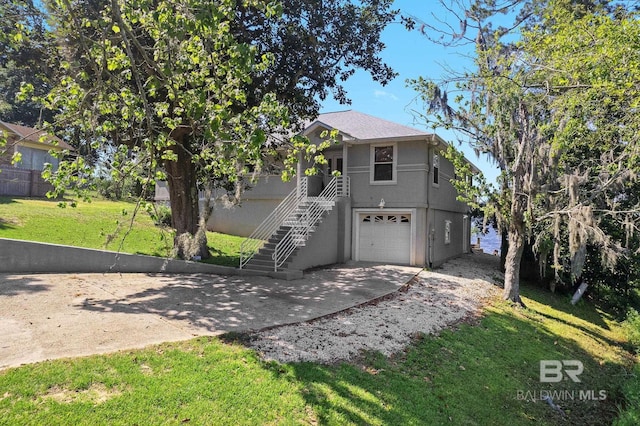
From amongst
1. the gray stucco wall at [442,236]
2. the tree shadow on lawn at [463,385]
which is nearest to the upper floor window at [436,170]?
the gray stucco wall at [442,236]

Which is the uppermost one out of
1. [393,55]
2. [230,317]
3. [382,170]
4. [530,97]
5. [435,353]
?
[393,55]

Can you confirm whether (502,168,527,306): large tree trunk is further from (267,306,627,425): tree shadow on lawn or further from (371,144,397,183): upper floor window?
(371,144,397,183): upper floor window

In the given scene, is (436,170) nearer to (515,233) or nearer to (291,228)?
(515,233)

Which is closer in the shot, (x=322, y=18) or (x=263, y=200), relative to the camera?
(x=322, y=18)

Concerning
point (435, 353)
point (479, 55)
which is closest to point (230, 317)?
point (435, 353)

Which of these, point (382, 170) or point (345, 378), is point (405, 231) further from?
point (345, 378)

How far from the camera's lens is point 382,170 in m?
Answer: 15.4

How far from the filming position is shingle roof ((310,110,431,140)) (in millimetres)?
14945

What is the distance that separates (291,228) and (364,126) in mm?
6508

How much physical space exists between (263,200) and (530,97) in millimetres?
12067

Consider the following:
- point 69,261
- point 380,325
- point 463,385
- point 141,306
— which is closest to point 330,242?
point 380,325

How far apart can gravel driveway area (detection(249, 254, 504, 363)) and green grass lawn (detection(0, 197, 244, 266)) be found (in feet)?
17.5

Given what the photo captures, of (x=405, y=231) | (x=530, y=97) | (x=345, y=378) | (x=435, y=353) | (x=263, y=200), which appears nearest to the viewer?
(x=345, y=378)

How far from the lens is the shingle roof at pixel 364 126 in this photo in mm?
14945
